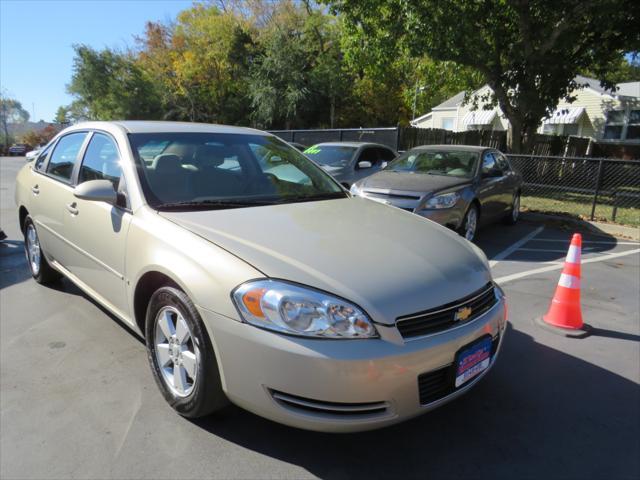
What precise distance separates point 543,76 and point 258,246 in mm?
15439

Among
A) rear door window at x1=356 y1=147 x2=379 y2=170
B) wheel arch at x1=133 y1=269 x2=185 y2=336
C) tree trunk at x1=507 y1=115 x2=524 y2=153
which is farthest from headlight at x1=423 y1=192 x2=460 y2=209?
tree trunk at x1=507 y1=115 x2=524 y2=153

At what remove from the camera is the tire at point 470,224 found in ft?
22.5

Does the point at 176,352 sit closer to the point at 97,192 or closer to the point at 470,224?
the point at 97,192

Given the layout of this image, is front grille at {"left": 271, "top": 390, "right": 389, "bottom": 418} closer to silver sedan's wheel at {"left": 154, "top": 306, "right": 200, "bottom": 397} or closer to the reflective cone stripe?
silver sedan's wheel at {"left": 154, "top": 306, "right": 200, "bottom": 397}

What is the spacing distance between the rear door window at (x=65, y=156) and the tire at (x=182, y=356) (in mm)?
1875

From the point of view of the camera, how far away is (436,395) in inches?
87.5

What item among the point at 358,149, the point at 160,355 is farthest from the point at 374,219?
the point at 358,149

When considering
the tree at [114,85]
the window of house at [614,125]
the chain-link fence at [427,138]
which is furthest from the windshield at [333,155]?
the tree at [114,85]

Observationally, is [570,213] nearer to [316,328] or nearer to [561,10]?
[561,10]

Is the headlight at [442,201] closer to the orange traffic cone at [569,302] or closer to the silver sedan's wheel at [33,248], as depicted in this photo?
the orange traffic cone at [569,302]

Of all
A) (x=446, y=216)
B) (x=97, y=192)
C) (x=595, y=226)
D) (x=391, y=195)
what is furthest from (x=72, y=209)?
(x=595, y=226)

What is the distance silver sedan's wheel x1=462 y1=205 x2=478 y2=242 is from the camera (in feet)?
22.7

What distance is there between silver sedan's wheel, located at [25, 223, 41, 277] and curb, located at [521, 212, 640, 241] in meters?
8.99

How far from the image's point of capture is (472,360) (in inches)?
93.0
